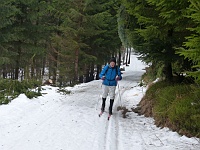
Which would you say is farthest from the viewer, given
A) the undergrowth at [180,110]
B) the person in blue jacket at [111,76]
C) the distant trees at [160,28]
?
the person in blue jacket at [111,76]

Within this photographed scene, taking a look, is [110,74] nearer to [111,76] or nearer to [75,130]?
[111,76]

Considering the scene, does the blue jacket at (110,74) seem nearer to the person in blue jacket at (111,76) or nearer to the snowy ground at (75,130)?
the person in blue jacket at (111,76)

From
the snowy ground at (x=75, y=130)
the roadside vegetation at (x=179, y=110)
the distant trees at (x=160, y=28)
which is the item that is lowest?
the snowy ground at (x=75, y=130)

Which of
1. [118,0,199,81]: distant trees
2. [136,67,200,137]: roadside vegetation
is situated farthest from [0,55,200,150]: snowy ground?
[118,0,199,81]: distant trees

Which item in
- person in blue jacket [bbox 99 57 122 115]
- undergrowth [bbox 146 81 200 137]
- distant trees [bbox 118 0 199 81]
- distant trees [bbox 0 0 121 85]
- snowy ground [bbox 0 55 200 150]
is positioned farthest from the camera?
distant trees [bbox 0 0 121 85]

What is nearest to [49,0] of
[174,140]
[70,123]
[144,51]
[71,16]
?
[71,16]

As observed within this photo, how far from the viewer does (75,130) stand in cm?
724

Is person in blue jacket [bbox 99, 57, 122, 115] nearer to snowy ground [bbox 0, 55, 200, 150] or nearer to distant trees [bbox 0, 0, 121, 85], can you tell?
snowy ground [bbox 0, 55, 200, 150]

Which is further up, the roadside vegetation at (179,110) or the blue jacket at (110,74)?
the blue jacket at (110,74)

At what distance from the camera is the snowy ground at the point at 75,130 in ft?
20.0

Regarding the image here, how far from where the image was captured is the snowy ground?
20.0 ft

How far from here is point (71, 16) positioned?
22.8 meters

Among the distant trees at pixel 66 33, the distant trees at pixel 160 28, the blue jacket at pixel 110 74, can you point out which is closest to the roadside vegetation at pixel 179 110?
the distant trees at pixel 160 28

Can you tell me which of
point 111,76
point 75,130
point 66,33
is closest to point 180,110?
point 75,130
